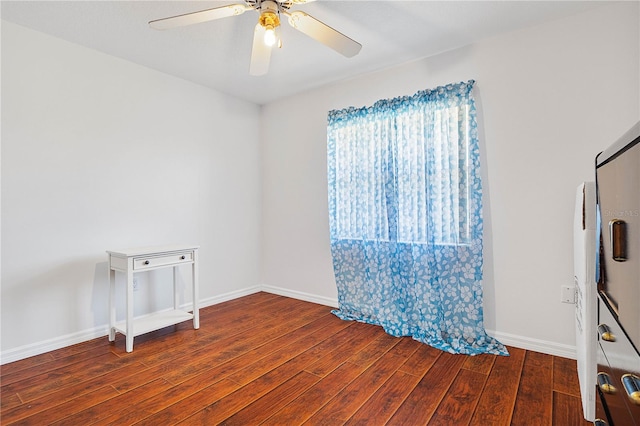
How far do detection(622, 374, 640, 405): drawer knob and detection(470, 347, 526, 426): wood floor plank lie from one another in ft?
3.61

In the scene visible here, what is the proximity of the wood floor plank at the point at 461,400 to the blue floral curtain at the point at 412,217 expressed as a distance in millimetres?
389

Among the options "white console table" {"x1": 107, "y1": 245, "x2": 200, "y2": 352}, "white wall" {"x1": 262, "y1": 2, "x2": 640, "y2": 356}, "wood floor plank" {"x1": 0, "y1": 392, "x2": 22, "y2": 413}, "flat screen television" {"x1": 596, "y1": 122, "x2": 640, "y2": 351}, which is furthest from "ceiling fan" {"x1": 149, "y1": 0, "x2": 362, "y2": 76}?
"wood floor plank" {"x1": 0, "y1": 392, "x2": 22, "y2": 413}

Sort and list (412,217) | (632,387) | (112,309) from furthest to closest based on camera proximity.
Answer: (412,217) → (112,309) → (632,387)

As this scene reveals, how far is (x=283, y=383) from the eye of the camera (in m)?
2.00

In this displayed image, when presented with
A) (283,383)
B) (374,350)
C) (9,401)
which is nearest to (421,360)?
(374,350)

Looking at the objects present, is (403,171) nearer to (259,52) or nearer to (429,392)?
(259,52)

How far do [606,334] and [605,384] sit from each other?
140 mm

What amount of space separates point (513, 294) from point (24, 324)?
3.63 metres

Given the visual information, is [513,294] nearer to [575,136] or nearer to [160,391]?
[575,136]

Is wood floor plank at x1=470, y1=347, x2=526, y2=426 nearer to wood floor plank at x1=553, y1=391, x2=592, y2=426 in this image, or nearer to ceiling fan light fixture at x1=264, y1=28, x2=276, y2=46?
wood floor plank at x1=553, y1=391, x2=592, y2=426

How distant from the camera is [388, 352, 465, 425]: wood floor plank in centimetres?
167

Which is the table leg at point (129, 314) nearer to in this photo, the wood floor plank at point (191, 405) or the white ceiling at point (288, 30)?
the wood floor plank at point (191, 405)

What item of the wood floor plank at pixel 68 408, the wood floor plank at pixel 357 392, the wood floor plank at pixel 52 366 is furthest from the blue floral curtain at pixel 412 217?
the wood floor plank at pixel 52 366

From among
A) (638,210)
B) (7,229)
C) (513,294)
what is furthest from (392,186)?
(7,229)
